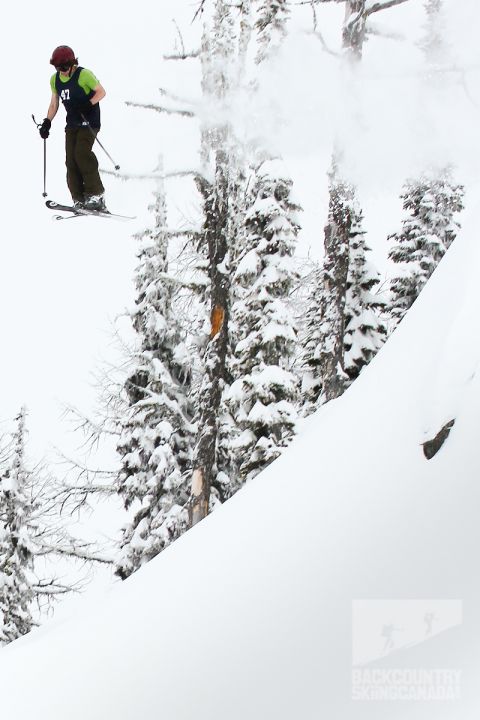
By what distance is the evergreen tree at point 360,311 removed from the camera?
1739 cm

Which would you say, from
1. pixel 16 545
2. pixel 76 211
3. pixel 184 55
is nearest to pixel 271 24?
pixel 184 55

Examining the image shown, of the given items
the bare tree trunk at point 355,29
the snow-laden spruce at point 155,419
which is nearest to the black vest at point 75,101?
the bare tree trunk at point 355,29

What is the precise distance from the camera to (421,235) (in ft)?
66.6

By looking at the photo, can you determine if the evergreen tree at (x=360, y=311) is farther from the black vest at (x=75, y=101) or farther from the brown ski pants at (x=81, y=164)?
the black vest at (x=75, y=101)

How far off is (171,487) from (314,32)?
32.9 feet

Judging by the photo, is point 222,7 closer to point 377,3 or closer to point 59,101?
point 377,3

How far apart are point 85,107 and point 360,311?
9688 millimetres

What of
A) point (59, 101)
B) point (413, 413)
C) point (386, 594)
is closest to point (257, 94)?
point (59, 101)

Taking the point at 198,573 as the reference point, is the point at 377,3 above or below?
above

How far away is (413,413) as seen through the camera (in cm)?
492

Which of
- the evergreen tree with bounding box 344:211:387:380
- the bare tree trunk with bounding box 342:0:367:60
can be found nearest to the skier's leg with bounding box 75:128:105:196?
the bare tree trunk with bounding box 342:0:367:60

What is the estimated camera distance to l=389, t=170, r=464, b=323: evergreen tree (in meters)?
19.9

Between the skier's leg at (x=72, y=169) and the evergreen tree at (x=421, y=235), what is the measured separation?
1123cm

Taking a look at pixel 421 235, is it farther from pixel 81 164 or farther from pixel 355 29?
pixel 81 164
